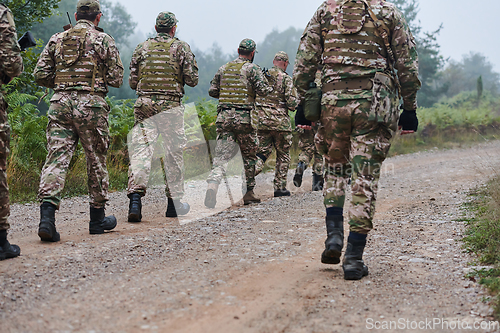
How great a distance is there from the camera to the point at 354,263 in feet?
10.4

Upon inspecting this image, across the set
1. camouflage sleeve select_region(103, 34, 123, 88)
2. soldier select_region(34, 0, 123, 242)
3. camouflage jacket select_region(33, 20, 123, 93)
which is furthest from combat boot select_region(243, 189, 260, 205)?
camouflage jacket select_region(33, 20, 123, 93)

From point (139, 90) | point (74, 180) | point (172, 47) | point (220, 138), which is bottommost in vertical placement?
point (74, 180)

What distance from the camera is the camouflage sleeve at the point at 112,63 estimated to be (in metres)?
4.51

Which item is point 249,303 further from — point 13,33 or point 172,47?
point 172,47

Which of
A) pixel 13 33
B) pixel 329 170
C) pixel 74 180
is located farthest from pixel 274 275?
pixel 74 180

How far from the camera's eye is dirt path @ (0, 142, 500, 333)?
2422 millimetres

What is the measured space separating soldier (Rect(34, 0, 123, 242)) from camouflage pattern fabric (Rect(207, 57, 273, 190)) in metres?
2.37

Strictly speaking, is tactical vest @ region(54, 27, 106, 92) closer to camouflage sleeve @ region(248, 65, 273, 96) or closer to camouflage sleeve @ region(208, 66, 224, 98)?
camouflage sleeve @ region(208, 66, 224, 98)

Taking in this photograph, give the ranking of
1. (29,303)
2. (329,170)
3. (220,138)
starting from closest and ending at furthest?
(29,303) → (329,170) → (220,138)

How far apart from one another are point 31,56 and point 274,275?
6.72 meters

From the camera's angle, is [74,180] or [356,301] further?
[74,180]

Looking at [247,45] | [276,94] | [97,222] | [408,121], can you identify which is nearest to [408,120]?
[408,121]

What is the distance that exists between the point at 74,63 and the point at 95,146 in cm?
84

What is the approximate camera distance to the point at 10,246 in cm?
362
